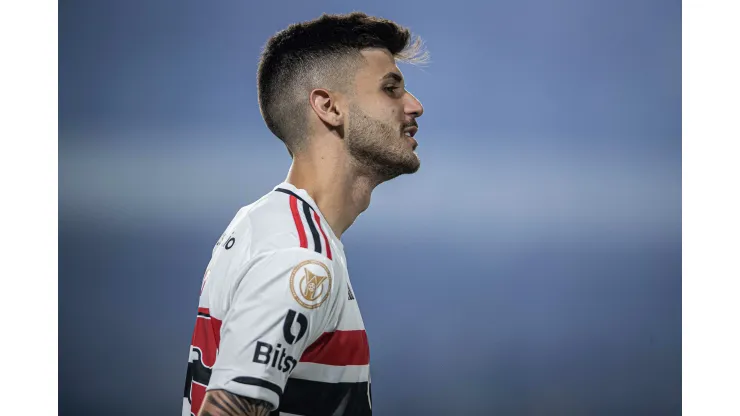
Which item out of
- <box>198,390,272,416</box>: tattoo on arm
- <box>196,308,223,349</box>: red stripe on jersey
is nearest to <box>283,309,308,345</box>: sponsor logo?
<box>198,390,272,416</box>: tattoo on arm

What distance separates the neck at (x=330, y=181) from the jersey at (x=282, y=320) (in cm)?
4

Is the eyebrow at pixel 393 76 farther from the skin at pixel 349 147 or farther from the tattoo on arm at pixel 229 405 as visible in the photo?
the tattoo on arm at pixel 229 405

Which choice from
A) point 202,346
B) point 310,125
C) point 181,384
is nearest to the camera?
point 202,346

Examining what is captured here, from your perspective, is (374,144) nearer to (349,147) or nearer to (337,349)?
(349,147)

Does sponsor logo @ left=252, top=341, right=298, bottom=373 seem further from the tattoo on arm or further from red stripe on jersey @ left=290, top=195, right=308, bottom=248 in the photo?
red stripe on jersey @ left=290, top=195, right=308, bottom=248

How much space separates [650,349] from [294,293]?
2581 mm

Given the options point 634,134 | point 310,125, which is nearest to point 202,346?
point 310,125

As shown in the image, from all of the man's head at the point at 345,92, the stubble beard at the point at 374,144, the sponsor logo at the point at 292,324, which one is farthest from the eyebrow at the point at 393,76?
the sponsor logo at the point at 292,324

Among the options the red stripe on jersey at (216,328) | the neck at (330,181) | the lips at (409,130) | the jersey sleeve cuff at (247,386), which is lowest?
the jersey sleeve cuff at (247,386)

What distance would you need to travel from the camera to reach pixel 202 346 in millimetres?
1270

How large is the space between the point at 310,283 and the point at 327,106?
489 mm

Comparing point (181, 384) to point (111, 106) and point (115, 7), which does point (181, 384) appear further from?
point (115, 7)

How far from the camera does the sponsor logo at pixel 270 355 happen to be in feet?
3.36

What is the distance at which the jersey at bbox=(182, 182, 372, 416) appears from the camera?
103cm
